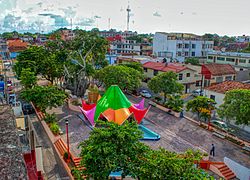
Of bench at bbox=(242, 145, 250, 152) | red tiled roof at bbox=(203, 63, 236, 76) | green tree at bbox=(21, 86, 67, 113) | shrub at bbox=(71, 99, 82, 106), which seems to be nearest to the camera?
bench at bbox=(242, 145, 250, 152)

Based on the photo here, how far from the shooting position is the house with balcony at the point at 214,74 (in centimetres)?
4155

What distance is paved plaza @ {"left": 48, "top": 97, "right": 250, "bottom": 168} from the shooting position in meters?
20.9

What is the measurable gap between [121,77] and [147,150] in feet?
68.9

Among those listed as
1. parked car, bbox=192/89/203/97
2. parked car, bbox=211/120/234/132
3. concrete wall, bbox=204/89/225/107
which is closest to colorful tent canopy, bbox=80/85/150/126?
parked car, bbox=211/120/234/132

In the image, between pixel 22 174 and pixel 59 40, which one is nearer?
pixel 22 174

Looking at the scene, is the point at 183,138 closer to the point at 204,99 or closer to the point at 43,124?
the point at 204,99

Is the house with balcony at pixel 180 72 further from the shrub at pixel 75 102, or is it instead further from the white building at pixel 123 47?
the white building at pixel 123 47

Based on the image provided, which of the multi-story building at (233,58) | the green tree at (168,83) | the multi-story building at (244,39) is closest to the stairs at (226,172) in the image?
the green tree at (168,83)

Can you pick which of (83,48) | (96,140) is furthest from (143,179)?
(83,48)

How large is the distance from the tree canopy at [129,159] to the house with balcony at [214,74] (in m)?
31.8

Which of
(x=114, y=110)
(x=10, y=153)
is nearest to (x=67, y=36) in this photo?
(x=114, y=110)

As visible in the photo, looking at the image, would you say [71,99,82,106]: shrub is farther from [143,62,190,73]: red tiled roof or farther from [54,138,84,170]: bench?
[143,62,190,73]: red tiled roof

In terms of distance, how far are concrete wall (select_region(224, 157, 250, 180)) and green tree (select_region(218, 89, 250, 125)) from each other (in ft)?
14.3

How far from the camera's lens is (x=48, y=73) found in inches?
1470
